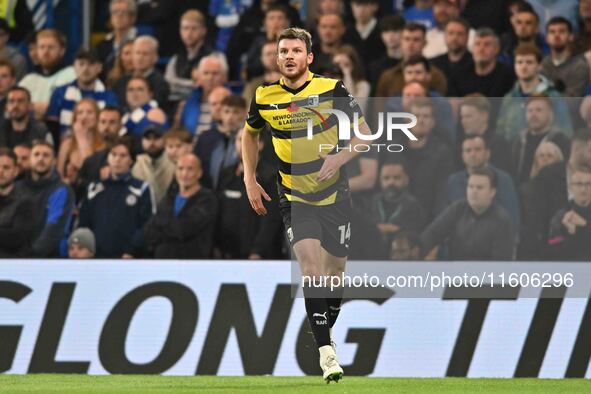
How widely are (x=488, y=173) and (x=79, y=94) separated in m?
5.70

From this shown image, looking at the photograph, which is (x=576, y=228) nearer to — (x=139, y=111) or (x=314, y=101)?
(x=314, y=101)

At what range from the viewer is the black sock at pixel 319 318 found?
979cm

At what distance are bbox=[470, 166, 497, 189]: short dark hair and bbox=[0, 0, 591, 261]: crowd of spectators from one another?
0.01 metres

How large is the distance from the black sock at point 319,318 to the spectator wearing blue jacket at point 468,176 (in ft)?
9.09

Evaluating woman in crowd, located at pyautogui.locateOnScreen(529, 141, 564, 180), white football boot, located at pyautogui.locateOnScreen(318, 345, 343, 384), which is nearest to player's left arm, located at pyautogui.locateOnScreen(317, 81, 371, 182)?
white football boot, located at pyautogui.locateOnScreen(318, 345, 343, 384)

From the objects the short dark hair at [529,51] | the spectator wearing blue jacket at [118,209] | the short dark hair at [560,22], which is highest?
the short dark hair at [560,22]

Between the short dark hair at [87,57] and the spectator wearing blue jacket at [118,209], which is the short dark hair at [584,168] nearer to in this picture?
the spectator wearing blue jacket at [118,209]

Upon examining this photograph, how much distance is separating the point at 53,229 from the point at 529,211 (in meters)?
4.76

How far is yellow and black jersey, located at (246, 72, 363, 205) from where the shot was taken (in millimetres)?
10164

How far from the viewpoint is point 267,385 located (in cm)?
1043

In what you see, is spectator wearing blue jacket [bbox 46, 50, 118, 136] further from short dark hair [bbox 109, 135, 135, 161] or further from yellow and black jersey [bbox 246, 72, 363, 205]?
yellow and black jersey [bbox 246, 72, 363, 205]

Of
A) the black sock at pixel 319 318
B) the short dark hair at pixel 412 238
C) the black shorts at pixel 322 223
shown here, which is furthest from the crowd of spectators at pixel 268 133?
the black sock at pixel 319 318

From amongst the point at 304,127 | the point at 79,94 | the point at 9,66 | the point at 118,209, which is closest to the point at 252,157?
the point at 304,127

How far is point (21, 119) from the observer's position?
15.4 metres
